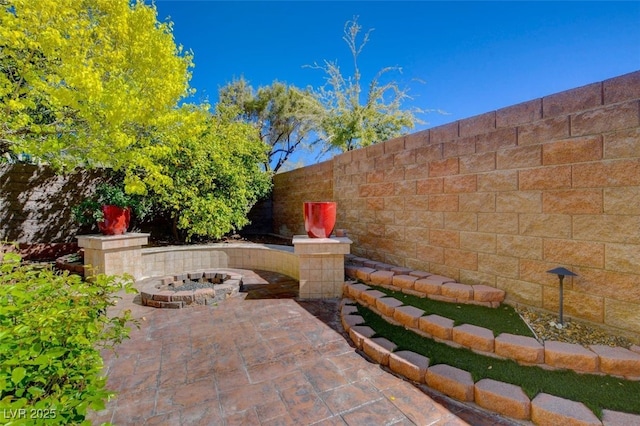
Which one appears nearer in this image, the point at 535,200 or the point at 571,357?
the point at 571,357

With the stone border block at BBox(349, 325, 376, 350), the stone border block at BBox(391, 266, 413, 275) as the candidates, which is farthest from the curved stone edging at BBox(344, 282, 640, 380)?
the stone border block at BBox(391, 266, 413, 275)

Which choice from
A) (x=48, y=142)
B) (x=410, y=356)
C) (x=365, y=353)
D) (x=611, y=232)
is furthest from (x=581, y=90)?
(x=48, y=142)

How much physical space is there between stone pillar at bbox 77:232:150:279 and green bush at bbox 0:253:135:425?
4.14 m

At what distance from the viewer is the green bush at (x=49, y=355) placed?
38.9 inches

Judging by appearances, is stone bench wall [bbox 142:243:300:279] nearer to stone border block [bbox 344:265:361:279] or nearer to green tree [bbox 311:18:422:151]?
stone border block [bbox 344:265:361:279]

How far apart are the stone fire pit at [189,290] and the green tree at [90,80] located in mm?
2330

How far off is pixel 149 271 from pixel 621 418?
23.4ft

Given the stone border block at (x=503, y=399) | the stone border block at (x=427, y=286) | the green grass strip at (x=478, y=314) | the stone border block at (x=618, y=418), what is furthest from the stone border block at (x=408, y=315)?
the stone border block at (x=618, y=418)

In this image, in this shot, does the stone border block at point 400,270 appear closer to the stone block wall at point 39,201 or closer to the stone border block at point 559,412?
the stone border block at point 559,412

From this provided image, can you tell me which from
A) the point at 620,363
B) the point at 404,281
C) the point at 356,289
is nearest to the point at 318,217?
the point at 356,289

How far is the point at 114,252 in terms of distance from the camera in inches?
215

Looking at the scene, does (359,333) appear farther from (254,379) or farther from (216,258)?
(216,258)

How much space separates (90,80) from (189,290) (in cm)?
432

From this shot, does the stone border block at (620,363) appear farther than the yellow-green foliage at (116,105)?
No
